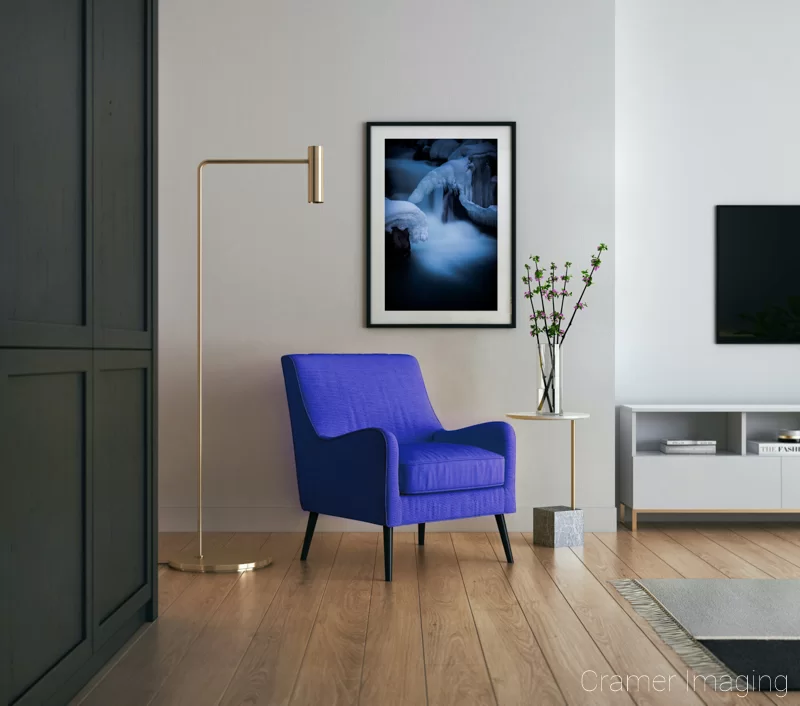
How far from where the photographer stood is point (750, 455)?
4.40m

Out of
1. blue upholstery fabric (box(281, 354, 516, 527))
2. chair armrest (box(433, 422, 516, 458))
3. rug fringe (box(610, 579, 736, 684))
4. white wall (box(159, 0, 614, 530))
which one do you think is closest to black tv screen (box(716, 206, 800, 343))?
white wall (box(159, 0, 614, 530))

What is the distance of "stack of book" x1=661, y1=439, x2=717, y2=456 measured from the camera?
446 centimetres

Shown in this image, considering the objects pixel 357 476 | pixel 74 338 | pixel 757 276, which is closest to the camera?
pixel 74 338

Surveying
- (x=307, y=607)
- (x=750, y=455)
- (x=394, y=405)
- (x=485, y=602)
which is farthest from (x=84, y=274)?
(x=750, y=455)

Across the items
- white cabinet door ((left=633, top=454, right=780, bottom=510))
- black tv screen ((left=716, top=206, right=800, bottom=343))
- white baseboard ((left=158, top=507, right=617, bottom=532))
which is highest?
black tv screen ((left=716, top=206, right=800, bottom=343))

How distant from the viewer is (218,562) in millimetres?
3609

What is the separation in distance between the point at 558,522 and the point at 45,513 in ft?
8.69

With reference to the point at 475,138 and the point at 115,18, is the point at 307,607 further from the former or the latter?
the point at 475,138

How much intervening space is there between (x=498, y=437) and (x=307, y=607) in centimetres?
124

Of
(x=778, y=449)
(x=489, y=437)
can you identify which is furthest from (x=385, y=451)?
(x=778, y=449)

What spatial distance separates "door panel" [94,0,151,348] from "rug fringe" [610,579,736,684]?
72.1 inches

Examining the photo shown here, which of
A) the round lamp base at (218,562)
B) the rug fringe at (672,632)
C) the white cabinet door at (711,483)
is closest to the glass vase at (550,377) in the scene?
the white cabinet door at (711,483)

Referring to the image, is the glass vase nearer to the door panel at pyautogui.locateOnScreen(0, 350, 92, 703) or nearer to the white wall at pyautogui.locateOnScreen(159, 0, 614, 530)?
the white wall at pyautogui.locateOnScreen(159, 0, 614, 530)

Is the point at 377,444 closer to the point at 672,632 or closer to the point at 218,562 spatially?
the point at 218,562
